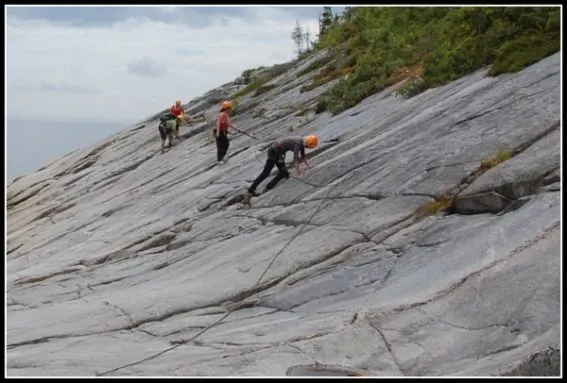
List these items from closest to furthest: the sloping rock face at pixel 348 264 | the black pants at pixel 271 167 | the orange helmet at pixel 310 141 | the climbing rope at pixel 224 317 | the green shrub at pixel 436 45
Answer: the sloping rock face at pixel 348 264 → the climbing rope at pixel 224 317 → the green shrub at pixel 436 45 → the black pants at pixel 271 167 → the orange helmet at pixel 310 141

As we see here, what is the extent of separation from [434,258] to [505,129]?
4595mm

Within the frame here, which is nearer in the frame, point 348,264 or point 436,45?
point 348,264

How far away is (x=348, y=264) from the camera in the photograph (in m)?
14.3

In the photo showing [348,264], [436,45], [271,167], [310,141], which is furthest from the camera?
[436,45]

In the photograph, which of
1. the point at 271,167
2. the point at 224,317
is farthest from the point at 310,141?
the point at 224,317

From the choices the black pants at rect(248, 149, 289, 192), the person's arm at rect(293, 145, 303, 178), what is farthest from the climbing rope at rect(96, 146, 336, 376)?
the black pants at rect(248, 149, 289, 192)

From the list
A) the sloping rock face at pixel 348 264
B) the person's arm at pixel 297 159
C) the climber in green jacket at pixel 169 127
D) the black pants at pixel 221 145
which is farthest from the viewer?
the climber in green jacket at pixel 169 127

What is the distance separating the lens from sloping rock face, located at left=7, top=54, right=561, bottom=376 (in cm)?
1102

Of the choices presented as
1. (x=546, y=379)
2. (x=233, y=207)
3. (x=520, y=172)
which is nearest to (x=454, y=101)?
(x=520, y=172)

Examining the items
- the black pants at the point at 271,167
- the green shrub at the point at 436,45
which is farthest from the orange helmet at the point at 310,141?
the green shrub at the point at 436,45

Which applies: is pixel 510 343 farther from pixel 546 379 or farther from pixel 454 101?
pixel 454 101

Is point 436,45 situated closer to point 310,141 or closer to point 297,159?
point 310,141

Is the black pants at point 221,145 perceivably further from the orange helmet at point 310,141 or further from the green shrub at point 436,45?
the orange helmet at point 310,141

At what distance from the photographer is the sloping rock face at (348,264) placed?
36.2 ft
